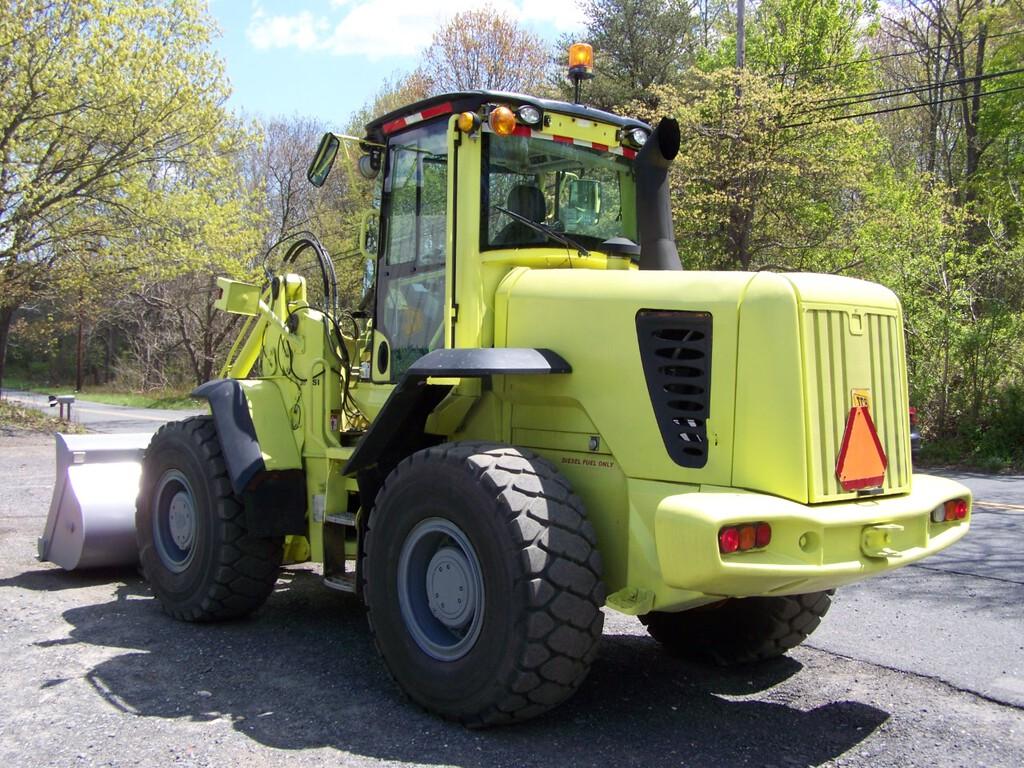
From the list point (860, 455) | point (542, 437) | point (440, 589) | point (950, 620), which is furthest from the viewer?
point (950, 620)

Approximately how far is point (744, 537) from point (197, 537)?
350cm

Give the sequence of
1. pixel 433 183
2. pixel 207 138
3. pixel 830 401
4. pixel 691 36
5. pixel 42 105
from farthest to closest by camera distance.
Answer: pixel 691 36 < pixel 207 138 < pixel 42 105 < pixel 433 183 < pixel 830 401

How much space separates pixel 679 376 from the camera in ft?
13.3

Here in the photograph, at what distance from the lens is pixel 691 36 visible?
100 feet

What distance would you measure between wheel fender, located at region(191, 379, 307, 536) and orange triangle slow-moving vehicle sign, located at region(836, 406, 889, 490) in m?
3.10

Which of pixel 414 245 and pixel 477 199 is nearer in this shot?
pixel 477 199

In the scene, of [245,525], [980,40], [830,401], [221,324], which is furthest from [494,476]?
[221,324]

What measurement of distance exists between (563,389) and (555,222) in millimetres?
1067

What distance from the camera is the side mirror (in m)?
5.33

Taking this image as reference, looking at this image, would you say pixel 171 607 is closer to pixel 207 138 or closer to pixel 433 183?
pixel 433 183

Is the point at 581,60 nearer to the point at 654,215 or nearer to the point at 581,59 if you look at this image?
the point at 581,59

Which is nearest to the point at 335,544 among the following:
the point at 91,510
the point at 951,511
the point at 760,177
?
the point at 91,510

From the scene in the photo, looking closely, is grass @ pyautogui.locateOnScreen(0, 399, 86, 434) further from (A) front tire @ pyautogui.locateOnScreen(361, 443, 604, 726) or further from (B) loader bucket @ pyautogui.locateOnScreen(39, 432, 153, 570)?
(A) front tire @ pyautogui.locateOnScreen(361, 443, 604, 726)

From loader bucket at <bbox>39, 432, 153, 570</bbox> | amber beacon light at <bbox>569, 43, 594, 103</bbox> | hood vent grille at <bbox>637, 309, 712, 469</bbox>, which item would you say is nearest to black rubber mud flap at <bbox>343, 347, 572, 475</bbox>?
hood vent grille at <bbox>637, 309, 712, 469</bbox>
